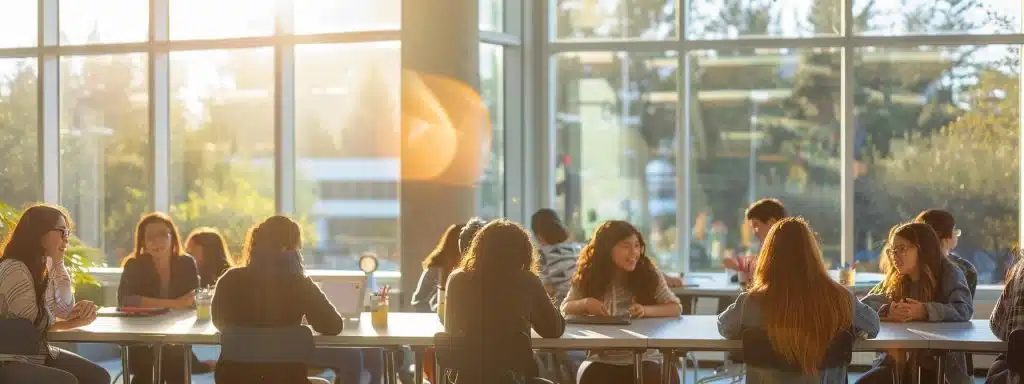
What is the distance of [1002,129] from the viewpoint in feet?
29.1

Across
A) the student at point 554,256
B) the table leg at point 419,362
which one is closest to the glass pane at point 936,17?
the student at point 554,256

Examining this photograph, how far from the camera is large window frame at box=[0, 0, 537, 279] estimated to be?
9297 mm

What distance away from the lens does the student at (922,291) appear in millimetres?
5121

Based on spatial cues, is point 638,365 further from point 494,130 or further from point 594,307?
point 494,130

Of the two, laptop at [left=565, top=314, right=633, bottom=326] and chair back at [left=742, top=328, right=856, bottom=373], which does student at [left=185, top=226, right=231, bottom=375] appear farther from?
chair back at [left=742, top=328, right=856, bottom=373]

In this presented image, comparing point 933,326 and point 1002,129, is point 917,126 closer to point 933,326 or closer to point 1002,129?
point 1002,129

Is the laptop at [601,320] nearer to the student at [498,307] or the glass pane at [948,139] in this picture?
the student at [498,307]

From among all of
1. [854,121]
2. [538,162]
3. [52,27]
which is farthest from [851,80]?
[52,27]

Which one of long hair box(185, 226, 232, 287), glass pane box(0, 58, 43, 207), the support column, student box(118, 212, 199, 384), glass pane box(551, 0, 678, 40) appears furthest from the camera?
glass pane box(0, 58, 43, 207)

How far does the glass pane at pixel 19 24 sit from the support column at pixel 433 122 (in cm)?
351

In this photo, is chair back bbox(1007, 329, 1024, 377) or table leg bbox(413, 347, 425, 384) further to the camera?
table leg bbox(413, 347, 425, 384)

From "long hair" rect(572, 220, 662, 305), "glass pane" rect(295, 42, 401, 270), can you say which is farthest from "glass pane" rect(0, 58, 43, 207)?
"long hair" rect(572, 220, 662, 305)

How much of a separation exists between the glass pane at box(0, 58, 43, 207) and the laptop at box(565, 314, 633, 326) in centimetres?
637

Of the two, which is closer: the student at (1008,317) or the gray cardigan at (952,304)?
the student at (1008,317)
